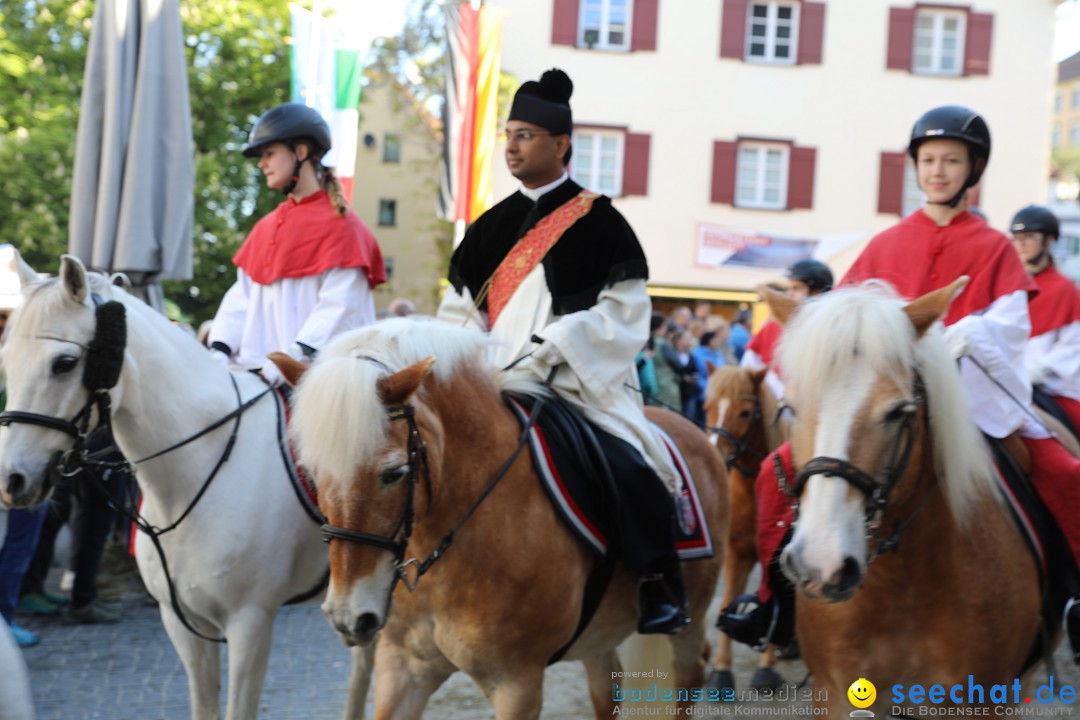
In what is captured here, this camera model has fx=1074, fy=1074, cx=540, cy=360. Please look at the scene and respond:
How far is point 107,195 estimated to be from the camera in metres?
6.67

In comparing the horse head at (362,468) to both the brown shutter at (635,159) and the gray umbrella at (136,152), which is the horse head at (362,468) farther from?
the brown shutter at (635,159)

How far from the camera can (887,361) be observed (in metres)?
3.09

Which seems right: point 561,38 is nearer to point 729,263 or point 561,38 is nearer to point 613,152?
point 613,152

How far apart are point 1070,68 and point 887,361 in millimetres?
92224

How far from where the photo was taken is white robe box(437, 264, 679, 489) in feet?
13.0

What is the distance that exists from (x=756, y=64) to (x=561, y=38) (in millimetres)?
4526

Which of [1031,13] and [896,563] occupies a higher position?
[1031,13]

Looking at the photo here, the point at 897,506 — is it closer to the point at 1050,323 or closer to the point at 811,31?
the point at 1050,323

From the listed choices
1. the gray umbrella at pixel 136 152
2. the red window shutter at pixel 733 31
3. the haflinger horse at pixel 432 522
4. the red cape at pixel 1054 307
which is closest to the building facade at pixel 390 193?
the red window shutter at pixel 733 31

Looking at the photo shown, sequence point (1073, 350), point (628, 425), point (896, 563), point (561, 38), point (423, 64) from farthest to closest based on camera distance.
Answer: point (561, 38), point (423, 64), point (1073, 350), point (628, 425), point (896, 563)

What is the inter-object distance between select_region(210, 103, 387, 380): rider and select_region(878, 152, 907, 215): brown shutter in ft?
70.4

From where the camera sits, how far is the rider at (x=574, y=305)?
3936 mm

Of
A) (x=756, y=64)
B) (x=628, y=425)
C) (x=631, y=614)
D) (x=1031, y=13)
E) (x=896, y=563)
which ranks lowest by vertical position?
(x=631, y=614)

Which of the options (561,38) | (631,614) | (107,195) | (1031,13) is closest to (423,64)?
(561,38)
